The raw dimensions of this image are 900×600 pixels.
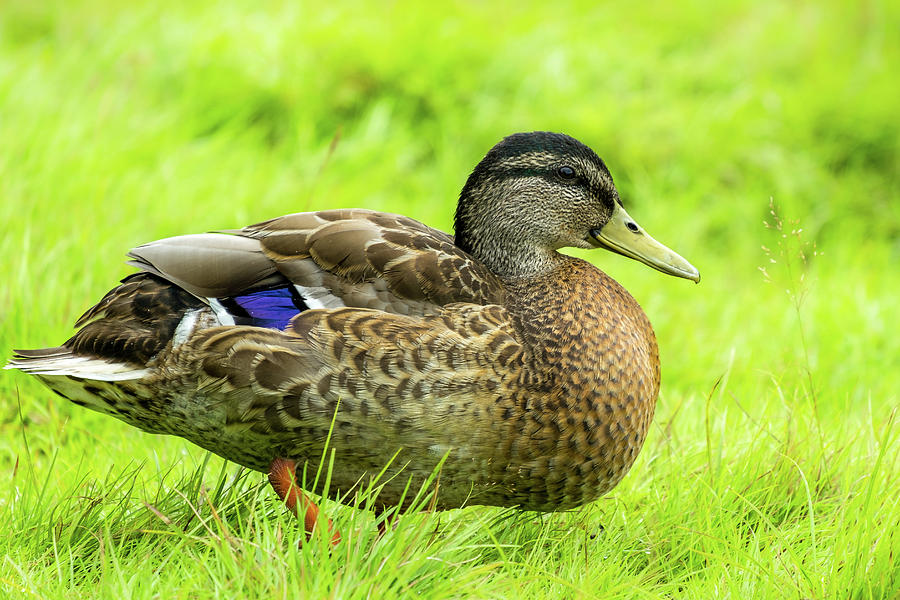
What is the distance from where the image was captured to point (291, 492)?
279 centimetres

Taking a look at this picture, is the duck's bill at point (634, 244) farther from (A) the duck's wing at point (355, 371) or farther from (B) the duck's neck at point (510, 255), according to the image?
(A) the duck's wing at point (355, 371)

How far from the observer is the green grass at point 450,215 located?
2.68 metres

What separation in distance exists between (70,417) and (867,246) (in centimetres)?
459

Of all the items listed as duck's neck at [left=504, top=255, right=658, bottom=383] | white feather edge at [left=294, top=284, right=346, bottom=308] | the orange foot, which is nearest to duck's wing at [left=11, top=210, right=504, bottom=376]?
white feather edge at [left=294, top=284, right=346, bottom=308]

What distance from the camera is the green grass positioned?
2680mm

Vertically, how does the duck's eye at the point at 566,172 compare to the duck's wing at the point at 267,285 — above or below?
above

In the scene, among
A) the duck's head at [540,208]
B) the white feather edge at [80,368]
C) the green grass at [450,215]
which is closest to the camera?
the green grass at [450,215]

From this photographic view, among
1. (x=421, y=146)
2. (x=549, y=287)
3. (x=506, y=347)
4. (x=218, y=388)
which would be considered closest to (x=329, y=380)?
(x=218, y=388)

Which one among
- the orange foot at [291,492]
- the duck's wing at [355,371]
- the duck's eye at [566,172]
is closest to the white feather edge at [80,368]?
the duck's wing at [355,371]

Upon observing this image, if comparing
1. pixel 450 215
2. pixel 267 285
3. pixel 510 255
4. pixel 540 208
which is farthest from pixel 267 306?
pixel 450 215

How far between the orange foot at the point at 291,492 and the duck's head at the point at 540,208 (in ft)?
2.89

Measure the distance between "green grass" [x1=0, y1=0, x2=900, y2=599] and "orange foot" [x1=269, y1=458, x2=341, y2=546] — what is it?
0.07m

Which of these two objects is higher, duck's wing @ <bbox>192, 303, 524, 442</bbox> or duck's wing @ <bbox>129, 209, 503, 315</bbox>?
duck's wing @ <bbox>129, 209, 503, 315</bbox>

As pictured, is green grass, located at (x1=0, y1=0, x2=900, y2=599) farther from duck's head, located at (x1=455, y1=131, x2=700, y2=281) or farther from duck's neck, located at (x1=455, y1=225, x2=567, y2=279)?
duck's neck, located at (x1=455, y1=225, x2=567, y2=279)
